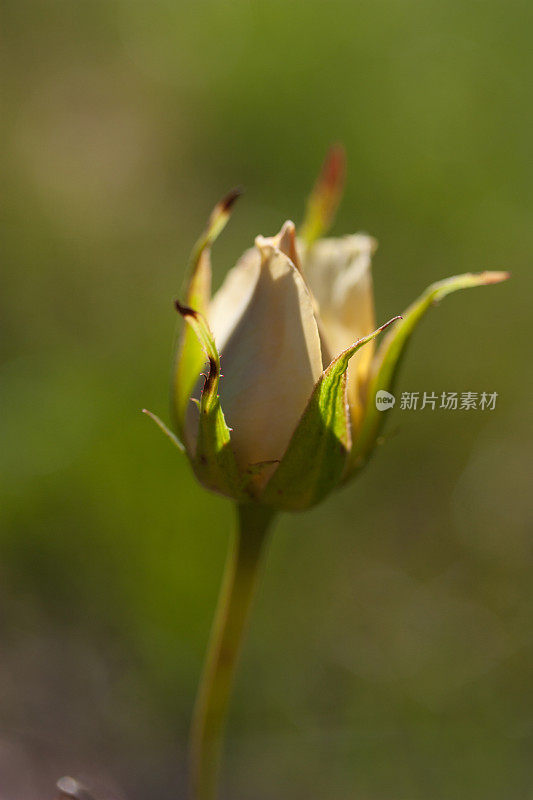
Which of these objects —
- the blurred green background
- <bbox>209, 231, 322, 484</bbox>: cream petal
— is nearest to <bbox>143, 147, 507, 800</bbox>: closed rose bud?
<bbox>209, 231, 322, 484</bbox>: cream petal

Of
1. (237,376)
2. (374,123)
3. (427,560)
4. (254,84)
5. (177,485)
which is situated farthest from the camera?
(254,84)

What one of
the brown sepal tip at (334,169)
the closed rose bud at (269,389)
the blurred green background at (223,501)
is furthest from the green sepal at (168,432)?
the blurred green background at (223,501)

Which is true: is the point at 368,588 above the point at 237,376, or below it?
below

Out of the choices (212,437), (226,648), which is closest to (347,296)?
(212,437)

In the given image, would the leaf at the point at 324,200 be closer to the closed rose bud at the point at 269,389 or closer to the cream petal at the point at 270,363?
the closed rose bud at the point at 269,389

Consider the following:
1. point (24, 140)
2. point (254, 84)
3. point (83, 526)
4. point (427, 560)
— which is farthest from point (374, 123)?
point (83, 526)

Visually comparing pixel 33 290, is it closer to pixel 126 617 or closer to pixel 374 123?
pixel 126 617

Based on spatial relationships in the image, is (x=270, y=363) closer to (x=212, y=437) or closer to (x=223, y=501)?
(x=212, y=437)

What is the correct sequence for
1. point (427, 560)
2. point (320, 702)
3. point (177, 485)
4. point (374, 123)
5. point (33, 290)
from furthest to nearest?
1. point (374, 123)
2. point (33, 290)
3. point (427, 560)
4. point (177, 485)
5. point (320, 702)
